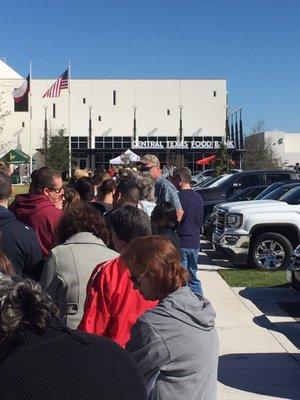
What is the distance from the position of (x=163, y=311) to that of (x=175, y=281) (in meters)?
0.18

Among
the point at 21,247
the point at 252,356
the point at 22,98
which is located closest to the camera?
the point at 21,247

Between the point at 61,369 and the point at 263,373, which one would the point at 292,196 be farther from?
the point at 61,369

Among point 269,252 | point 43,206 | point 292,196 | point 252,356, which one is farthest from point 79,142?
point 43,206

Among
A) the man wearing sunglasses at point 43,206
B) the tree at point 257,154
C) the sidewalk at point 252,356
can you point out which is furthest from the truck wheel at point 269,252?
the tree at point 257,154

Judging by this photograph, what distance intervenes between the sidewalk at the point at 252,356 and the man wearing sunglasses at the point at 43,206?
6.92 ft

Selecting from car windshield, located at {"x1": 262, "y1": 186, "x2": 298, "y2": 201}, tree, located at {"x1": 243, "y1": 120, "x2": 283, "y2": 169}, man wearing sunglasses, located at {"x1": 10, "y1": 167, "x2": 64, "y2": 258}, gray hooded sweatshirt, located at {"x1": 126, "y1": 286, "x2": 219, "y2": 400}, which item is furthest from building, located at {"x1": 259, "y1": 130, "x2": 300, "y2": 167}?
gray hooded sweatshirt, located at {"x1": 126, "y1": 286, "x2": 219, "y2": 400}

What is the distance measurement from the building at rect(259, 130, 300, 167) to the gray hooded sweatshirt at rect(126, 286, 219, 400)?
296ft

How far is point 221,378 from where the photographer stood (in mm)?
6121

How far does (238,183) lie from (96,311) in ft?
51.0

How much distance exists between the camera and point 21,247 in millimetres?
4512

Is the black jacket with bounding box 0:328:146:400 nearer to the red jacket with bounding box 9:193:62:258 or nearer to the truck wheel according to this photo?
the red jacket with bounding box 9:193:62:258

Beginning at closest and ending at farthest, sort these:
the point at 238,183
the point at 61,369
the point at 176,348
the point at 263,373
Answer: the point at 61,369
the point at 176,348
the point at 263,373
the point at 238,183

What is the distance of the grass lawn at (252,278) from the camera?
11.0 m

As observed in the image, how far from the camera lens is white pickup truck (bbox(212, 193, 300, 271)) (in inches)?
478
